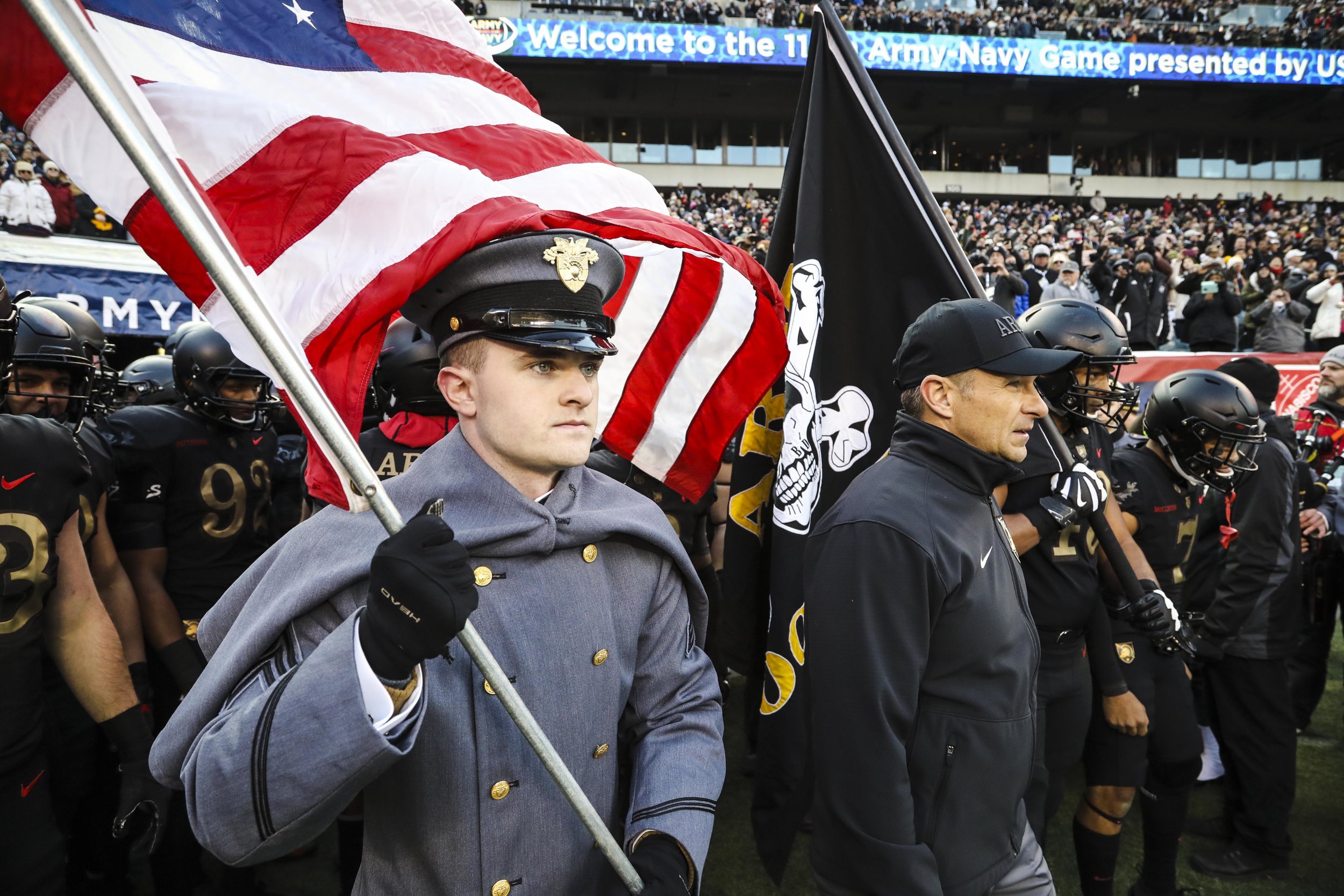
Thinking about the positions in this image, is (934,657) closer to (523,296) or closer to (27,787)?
(523,296)

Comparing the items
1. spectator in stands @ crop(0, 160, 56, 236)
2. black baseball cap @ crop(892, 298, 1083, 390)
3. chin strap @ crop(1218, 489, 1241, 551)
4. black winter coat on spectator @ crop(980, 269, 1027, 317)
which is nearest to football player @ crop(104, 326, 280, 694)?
black baseball cap @ crop(892, 298, 1083, 390)

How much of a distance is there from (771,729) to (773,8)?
40.7 meters

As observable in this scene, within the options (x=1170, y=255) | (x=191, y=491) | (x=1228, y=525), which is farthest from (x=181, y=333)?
(x=1170, y=255)

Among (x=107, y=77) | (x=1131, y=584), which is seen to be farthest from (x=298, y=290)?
(x=1131, y=584)

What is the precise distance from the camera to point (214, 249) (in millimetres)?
1304

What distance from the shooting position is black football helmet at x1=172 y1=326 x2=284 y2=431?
433 cm

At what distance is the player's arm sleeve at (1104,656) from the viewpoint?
364 centimetres

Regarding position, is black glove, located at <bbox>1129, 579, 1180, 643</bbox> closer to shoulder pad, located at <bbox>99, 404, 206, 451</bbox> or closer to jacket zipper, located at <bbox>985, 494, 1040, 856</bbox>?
jacket zipper, located at <bbox>985, 494, 1040, 856</bbox>

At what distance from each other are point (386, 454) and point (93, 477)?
3.96 feet

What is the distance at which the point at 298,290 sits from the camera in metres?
1.92

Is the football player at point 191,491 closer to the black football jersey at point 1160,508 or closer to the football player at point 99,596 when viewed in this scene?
the football player at point 99,596

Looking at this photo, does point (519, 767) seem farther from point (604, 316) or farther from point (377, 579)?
point (604, 316)

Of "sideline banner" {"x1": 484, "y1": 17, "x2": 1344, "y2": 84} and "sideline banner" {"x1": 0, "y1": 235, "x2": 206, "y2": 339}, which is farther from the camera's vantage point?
"sideline banner" {"x1": 484, "y1": 17, "x2": 1344, "y2": 84}

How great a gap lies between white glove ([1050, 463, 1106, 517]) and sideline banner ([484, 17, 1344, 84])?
119 ft
